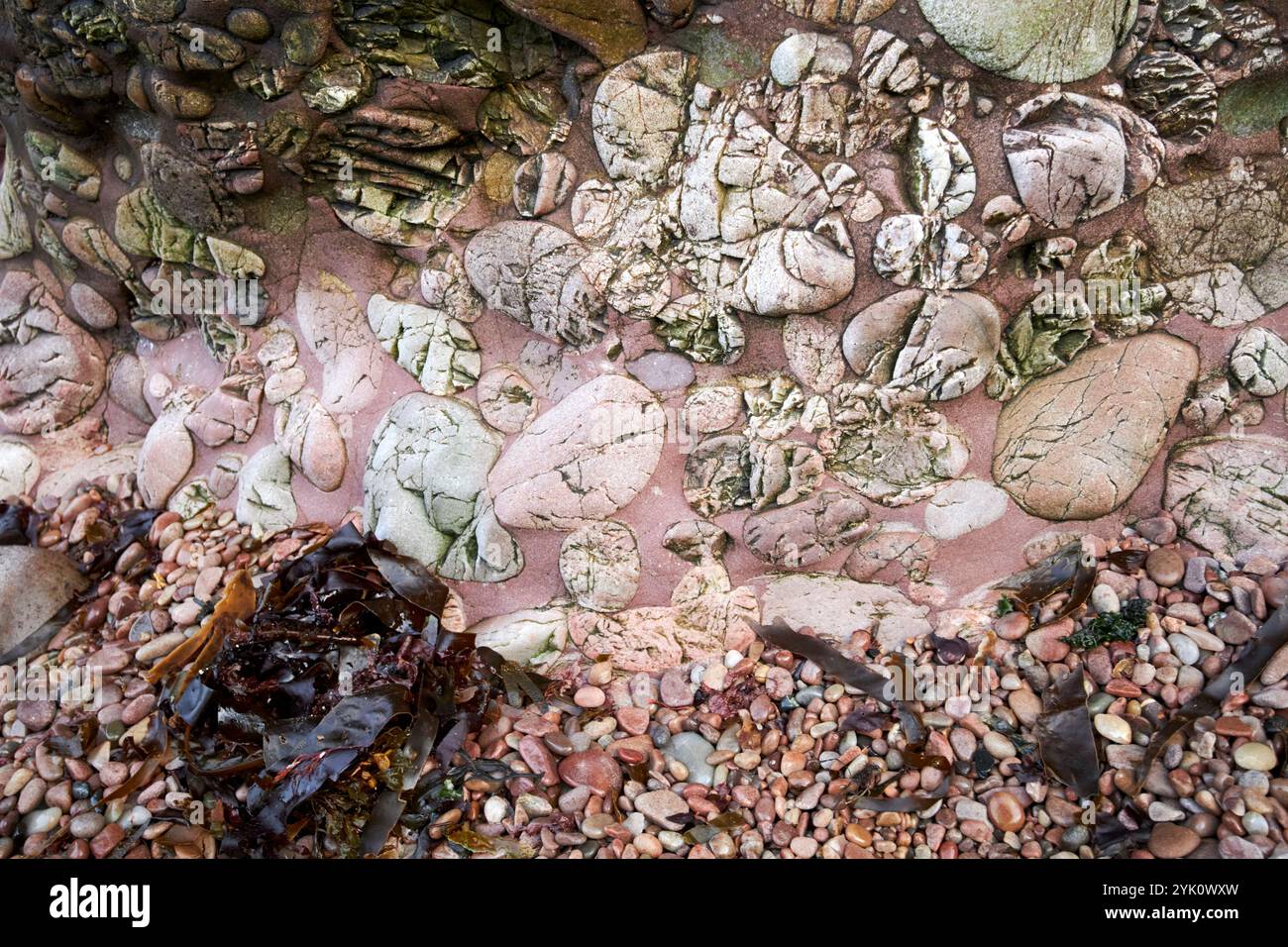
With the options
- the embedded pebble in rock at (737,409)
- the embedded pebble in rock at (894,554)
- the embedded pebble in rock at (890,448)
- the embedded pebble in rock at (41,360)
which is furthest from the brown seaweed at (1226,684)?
the embedded pebble in rock at (41,360)

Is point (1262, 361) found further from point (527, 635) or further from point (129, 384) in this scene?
point (129, 384)

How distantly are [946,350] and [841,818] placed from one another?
1.67 m

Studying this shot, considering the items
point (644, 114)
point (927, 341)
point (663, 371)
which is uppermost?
Result: point (644, 114)

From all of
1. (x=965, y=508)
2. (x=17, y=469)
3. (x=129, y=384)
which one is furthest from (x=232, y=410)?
(x=965, y=508)

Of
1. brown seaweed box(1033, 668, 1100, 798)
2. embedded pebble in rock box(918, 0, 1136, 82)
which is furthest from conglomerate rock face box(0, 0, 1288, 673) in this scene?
brown seaweed box(1033, 668, 1100, 798)

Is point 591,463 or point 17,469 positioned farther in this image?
point 17,469

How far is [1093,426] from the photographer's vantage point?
289 cm

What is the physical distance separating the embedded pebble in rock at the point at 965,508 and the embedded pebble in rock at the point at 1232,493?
622 mm

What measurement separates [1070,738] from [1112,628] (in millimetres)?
461

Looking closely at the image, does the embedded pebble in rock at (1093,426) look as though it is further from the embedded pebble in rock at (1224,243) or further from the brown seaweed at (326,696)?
the brown seaweed at (326,696)

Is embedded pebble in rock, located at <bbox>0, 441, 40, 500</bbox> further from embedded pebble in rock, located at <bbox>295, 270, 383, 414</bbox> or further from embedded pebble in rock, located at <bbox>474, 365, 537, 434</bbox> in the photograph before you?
embedded pebble in rock, located at <bbox>474, 365, 537, 434</bbox>

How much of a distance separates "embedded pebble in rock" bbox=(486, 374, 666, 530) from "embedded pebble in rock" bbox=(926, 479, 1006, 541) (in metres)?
1.11
